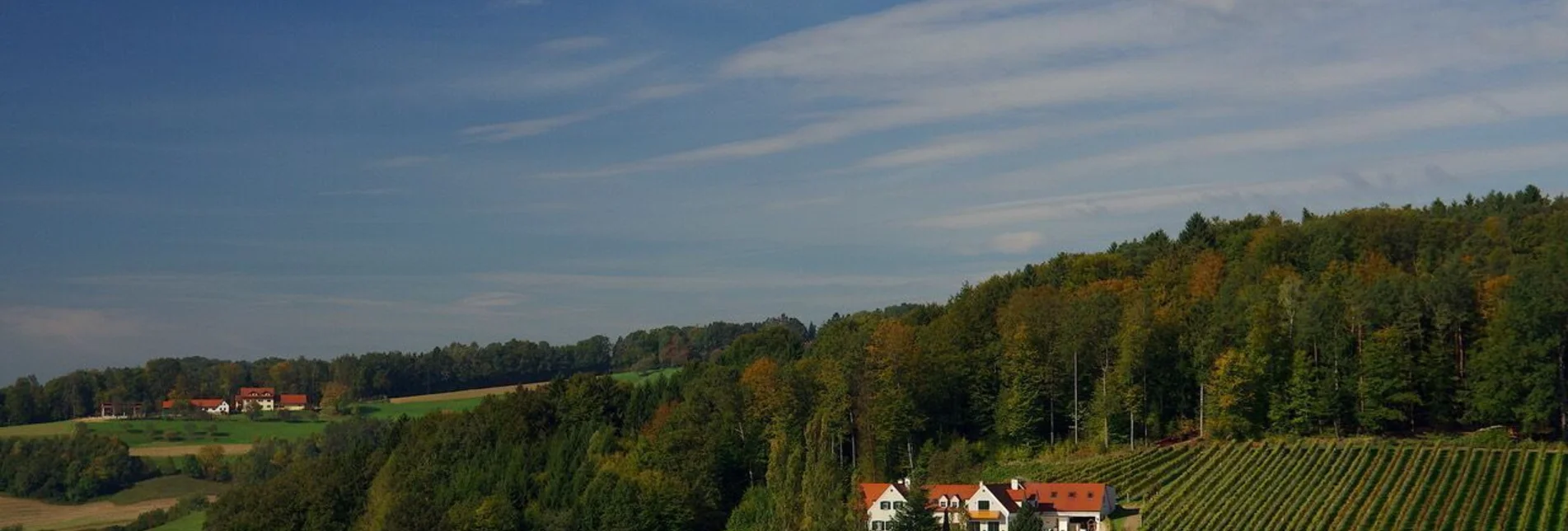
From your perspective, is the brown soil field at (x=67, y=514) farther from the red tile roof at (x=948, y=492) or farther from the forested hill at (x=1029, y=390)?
the red tile roof at (x=948, y=492)

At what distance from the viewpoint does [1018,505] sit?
64.1 m

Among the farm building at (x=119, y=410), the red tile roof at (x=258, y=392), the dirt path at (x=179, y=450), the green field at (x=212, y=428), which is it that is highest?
the red tile roof at (x=258, y=392)

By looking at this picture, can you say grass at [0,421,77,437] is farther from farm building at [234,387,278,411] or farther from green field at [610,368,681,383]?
green field at [610,368,681,383]

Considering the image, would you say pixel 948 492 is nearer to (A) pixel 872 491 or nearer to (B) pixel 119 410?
(A) pixel 872 491

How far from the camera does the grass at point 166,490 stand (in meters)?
120

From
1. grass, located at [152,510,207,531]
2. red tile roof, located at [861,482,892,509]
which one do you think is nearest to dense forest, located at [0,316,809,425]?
grass, located at [152,510,207,531]

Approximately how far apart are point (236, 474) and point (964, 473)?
72889 millimetres

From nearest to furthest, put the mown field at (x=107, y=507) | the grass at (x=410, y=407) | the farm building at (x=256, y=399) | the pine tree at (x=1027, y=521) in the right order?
the pine tree at (x=1027, y=521) → the mown field at (x=107, y=507) → the grass at (x=410, y=407) → the farm building at (x=256, y=399)

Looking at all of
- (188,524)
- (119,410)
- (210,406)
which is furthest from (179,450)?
(188,524)

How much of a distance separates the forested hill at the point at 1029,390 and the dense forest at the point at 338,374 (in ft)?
209

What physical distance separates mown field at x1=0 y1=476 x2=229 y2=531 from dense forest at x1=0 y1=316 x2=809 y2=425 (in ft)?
102

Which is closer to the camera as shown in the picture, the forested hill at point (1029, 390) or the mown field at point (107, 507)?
the forested hill at point (1029, 390)

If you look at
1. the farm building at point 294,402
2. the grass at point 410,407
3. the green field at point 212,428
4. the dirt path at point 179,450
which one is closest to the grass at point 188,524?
the dirt path at point 179,450

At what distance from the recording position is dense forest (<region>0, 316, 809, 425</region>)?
152 metres
